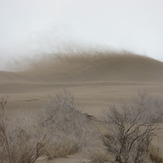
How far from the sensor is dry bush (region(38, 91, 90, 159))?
8180mm

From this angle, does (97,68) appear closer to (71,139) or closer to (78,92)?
(78,92)

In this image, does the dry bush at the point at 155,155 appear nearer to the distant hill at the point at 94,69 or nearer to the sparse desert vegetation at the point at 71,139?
the sparse desert vegetation at the point at 71,139

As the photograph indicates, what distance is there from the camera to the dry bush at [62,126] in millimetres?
8180

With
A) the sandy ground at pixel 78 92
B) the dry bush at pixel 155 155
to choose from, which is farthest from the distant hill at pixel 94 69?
the dry bush at pixel 155 155

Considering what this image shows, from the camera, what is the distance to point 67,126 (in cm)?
1027

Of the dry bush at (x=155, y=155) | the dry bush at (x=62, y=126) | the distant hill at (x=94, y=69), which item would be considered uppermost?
the distant hill at (x=94, y=69)

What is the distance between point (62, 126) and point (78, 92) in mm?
26947

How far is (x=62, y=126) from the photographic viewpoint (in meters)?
10.3

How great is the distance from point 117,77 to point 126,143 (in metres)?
54.6

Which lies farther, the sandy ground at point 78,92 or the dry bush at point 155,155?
the sandy ground at point 78,92

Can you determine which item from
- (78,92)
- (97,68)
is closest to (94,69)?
(97,68)

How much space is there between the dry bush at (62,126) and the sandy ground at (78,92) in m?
0.34

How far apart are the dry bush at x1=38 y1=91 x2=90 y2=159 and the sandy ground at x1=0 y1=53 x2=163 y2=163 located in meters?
0.34

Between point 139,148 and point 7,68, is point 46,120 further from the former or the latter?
point 7,68
